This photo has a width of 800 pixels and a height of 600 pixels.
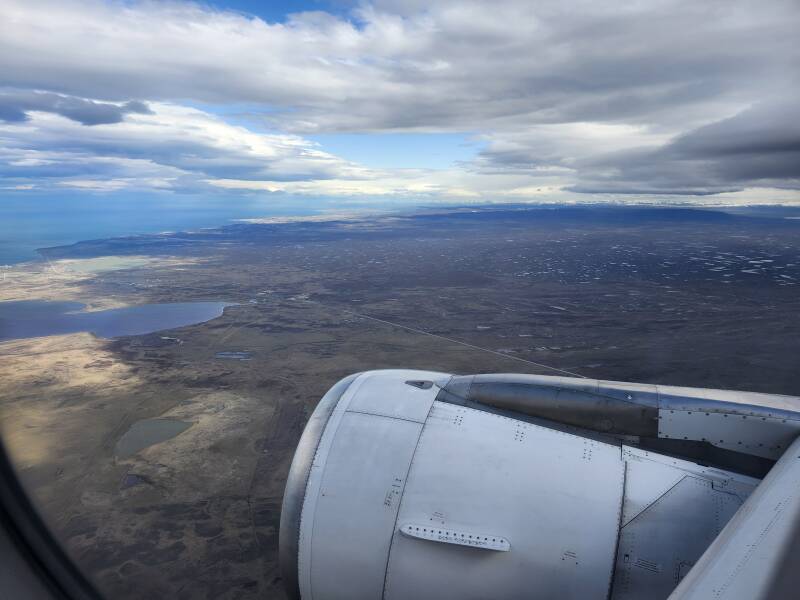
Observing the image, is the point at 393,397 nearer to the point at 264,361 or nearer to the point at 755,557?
the point at 755,557

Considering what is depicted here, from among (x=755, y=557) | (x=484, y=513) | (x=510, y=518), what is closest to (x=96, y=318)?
(x=484, y=513)

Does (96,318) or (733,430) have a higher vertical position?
(733,430)

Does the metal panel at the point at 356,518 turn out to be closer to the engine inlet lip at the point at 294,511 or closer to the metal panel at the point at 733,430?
the engine inlet lip at the point at 294,511

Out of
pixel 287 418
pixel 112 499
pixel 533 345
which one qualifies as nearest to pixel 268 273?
pixel 533 345

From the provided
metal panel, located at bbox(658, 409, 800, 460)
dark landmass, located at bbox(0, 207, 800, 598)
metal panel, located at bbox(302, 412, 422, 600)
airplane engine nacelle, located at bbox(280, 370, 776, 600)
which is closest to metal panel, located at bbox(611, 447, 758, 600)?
airplane engine nacelle, located at bbox(280, 370, 776, 600)

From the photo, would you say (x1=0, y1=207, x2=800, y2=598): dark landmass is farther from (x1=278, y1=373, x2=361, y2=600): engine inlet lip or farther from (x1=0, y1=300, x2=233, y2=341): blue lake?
(x1=0, y1=300, x2=233, y2=341): blue lake
